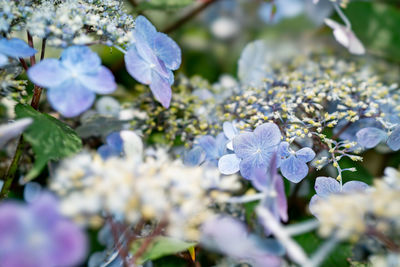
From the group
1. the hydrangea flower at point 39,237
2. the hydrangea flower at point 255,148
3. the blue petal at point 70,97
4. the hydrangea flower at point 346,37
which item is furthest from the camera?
the hydrangea flower at point 346,37

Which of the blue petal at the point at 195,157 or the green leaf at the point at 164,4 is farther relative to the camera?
the green leaf at the point at 164,4

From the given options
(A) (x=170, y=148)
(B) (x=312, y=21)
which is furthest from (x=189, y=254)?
(B) (x=312, y=21)

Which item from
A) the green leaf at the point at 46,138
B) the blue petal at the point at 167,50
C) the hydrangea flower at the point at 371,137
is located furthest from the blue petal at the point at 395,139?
the green leaf at the point at 46,138

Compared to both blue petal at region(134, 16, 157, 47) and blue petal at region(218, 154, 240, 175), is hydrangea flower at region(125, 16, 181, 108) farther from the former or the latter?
blue petal at region(218, 154, 240, 175)

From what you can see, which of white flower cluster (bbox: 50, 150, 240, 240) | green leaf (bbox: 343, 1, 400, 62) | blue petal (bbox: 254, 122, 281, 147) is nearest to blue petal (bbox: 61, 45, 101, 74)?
white flower cluster (bbox: 50, 150, 240, 240)

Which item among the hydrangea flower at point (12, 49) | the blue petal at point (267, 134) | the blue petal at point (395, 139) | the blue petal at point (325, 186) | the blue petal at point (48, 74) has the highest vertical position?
the hydrangea flower at point (12, 49)

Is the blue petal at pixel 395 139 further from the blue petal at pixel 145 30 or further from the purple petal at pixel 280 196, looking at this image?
the blue petal at pixel 145 30

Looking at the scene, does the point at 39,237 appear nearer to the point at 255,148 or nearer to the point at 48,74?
the point at 48,74

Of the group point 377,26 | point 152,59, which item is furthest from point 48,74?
point 377,26

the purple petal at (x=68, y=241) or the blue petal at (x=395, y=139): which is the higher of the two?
the purple petal at (x=68, y=241)
